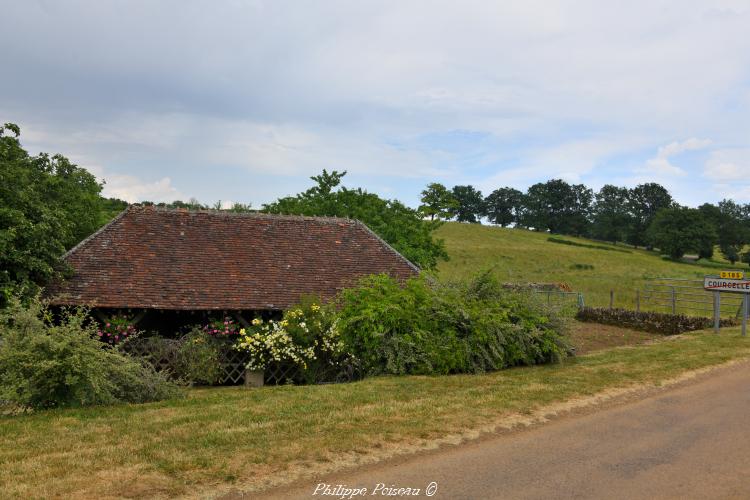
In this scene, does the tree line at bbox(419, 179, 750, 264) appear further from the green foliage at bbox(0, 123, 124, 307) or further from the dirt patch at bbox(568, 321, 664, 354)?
the green foliage at bbox(0, 123, 124, 307)

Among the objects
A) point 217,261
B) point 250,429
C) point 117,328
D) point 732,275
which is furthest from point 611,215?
point 250,429

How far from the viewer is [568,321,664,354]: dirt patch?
667 inches

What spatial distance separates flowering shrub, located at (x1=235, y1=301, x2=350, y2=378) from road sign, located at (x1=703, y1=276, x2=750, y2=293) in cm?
1079

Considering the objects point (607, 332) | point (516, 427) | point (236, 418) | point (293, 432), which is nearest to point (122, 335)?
point (236, 418)

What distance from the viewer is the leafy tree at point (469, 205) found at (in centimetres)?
10475

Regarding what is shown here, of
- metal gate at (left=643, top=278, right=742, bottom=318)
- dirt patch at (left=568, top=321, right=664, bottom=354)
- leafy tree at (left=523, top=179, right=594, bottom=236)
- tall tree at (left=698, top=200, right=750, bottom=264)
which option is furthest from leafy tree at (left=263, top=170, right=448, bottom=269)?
leafy tree at (left=523, top=179, right=594, bottom=236)

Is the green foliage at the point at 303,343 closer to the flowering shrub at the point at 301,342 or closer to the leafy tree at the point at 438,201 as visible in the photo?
the flowering shrub at the point at 301,342

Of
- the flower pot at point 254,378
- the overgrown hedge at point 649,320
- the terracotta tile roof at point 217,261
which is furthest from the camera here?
the overgrown hedge at point 649,320

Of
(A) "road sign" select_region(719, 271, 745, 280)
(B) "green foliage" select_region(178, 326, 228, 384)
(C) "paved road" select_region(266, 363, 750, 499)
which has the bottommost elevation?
(B) "green foliage" select_region(178, 326, 228, 384)

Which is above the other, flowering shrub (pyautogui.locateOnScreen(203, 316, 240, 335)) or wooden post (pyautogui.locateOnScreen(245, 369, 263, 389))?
flowering shrub (pyautogui.locateOnScreen(203, 316, 240, 335))

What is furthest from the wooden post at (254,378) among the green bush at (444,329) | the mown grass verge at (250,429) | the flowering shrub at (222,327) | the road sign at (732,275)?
the road sign at (732,275)

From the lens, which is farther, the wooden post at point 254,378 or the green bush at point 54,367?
the wooden post at point 254,378

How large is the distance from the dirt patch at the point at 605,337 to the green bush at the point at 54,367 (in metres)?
12.2

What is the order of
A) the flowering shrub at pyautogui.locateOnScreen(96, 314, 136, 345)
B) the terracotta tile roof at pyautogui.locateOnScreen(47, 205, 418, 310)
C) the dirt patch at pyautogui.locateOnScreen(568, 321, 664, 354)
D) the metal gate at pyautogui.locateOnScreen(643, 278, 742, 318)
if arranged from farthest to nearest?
the metal gate at pyautogui.locateOnScreen(643, 278, 742, 318) < the dirt patch at pyautogui.locateOnScreen(568, 321, 664, 354) < the terracotta tile roof at pyautogui.locateOnScreen(47, 205, 418, 310) < the flowering shrub at pyautogui.locateOnScreen(96, 314, 136, 345)
